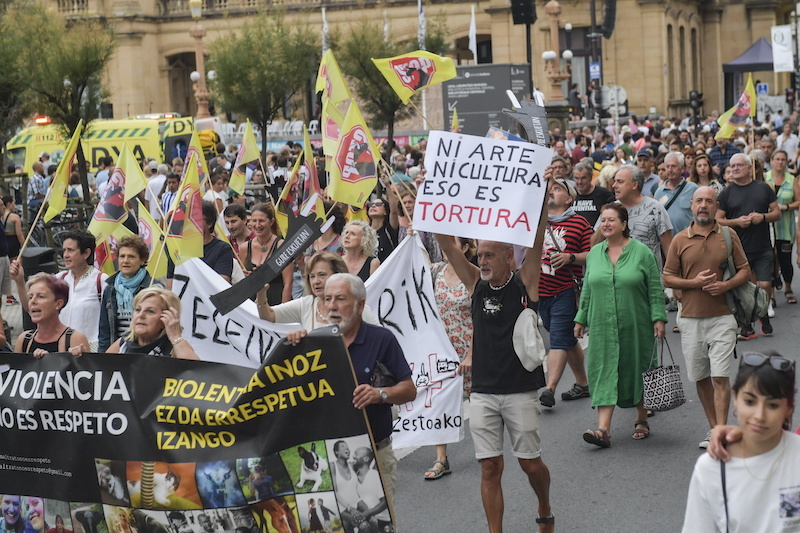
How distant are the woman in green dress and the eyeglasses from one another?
13.6 ft

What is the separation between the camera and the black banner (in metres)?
5.15

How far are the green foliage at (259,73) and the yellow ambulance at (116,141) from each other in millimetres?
2956

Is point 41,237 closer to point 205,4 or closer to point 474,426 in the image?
point 474,426

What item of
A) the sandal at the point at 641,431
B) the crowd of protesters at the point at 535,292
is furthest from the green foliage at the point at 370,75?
the sandal at the point at 641,431

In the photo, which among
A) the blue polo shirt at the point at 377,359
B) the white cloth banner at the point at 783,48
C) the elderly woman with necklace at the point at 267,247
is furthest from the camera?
A: the white cloth banner at the point at 783,48

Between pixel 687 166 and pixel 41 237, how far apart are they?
1073 cm

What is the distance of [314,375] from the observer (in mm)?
5168

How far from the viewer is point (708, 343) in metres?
7.86

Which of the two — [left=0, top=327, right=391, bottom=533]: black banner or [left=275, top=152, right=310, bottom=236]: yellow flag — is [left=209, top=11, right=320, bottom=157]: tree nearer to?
[left=275, top=152, right=310, bottom=236]: yellow flag

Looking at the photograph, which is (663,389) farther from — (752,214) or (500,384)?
(752,214)

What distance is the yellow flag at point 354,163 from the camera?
32.7 ft

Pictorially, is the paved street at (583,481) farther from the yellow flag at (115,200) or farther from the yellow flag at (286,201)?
the yellow flag at (286,201)

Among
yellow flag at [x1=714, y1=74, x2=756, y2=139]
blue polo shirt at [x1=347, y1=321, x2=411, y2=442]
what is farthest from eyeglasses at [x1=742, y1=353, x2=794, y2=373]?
yellow flag at [x1=714, y1=74, x2=756, y2=139]

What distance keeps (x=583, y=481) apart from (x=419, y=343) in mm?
1479
